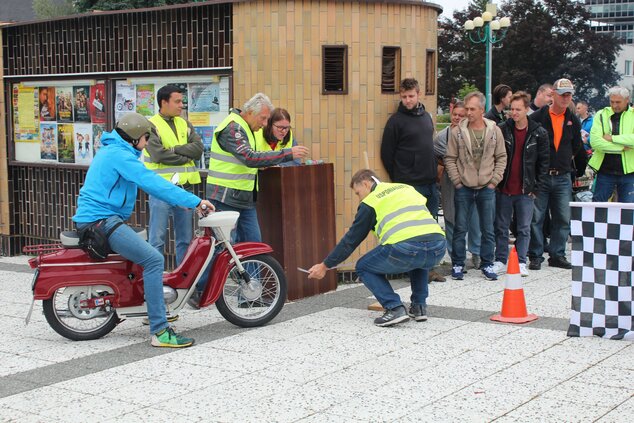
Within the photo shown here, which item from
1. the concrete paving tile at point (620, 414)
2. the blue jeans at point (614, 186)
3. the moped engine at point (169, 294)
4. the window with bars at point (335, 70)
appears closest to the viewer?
the concrete paving tile at point (620, 414)

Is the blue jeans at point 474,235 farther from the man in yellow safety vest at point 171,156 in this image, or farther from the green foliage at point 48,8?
the green foliage at point 48,8

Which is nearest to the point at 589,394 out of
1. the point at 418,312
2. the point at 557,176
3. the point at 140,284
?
the point at 418,312

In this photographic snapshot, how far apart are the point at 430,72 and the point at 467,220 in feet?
5.81

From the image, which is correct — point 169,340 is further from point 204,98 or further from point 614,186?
point 614,186

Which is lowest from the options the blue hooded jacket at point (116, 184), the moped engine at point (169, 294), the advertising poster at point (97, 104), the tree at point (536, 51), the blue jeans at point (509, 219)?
the moped engine at point (169, 294)

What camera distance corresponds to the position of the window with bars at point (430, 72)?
Result: 34.2 ft

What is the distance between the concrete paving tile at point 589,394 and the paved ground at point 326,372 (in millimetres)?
→ 12

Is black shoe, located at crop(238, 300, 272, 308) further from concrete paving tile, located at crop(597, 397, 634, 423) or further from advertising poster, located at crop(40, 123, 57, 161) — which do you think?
advertising poster, located at crop(40, 123, 57, 161)

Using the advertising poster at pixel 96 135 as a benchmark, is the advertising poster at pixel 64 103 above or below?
above

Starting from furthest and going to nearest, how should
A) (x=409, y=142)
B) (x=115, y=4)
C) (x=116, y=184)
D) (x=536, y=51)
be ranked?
(x=536, y=51) < (x=115, y=4) < (x=409, y=142) < (x=116, y=184)

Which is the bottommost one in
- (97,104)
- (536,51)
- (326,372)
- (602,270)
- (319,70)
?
(326,372)

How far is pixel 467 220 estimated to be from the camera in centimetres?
995

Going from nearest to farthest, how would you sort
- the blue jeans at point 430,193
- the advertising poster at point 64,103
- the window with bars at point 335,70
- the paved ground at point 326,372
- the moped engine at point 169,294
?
1. the paved ground at point 326,372
2. the moped engine at point 169,294
3. the window with bars at point 335,70
4. the blue jeans at point 430,193
5. the advertising poster at point 64,103

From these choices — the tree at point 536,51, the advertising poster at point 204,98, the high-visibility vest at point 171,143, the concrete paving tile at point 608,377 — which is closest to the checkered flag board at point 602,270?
the concrete paving tile at point 608,377
